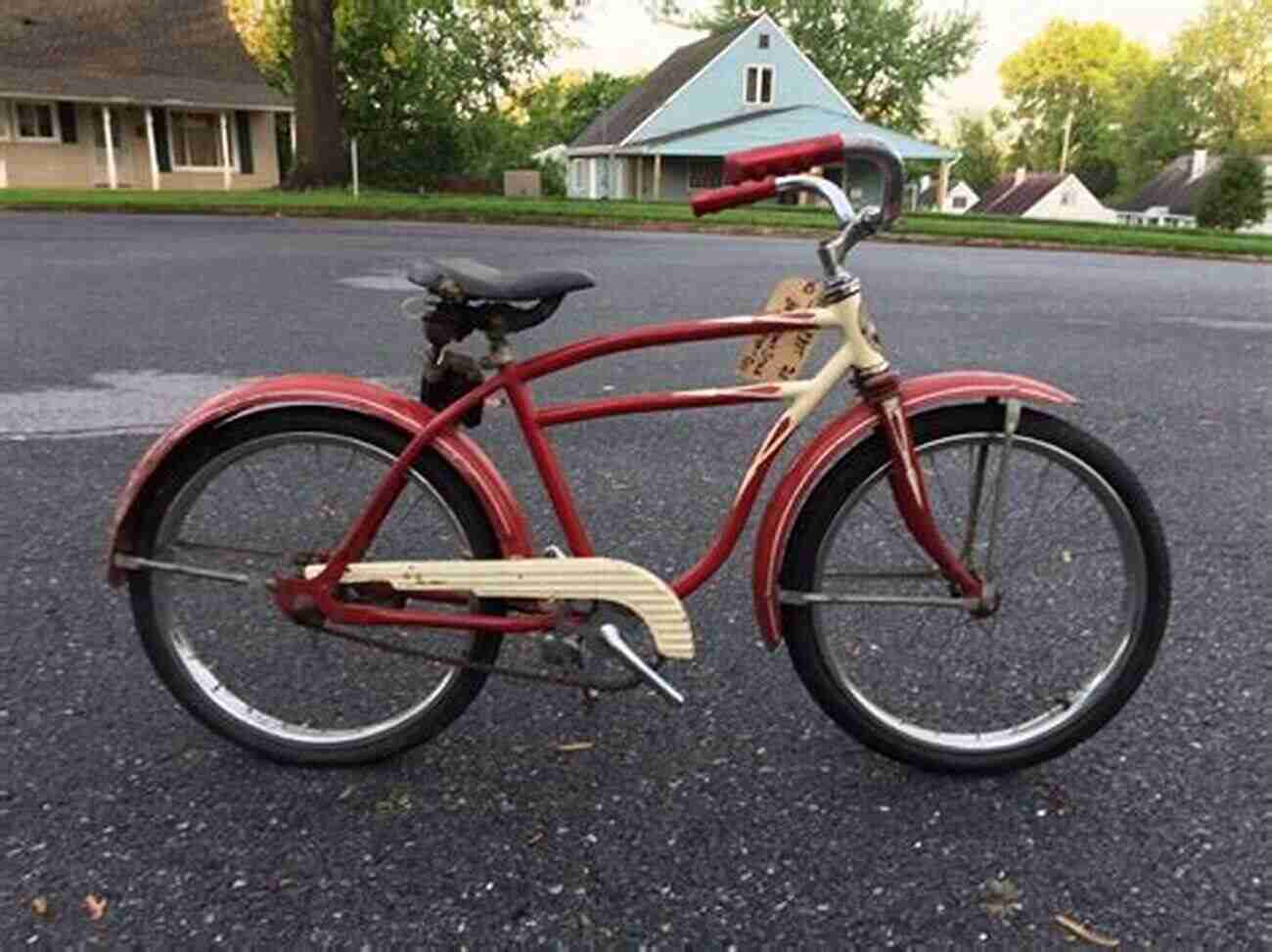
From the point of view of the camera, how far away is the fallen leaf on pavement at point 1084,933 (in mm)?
2082

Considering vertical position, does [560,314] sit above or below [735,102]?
below

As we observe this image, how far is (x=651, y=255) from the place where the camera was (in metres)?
13.7

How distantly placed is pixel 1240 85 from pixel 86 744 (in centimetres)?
8367

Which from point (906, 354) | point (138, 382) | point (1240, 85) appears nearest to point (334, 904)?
point (138, 382)

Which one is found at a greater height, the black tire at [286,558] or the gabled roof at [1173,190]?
the gabled roof at [1173,190]

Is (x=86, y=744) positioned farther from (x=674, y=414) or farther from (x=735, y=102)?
(x=735, y=102)

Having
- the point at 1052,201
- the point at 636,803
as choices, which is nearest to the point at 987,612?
the point at 636,803

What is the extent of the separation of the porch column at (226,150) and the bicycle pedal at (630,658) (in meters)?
34.9

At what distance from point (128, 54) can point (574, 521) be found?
120 ft

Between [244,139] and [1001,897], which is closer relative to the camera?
[1001,897]

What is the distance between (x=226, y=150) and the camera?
34.3m

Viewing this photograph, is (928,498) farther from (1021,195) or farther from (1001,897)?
(1021,195)

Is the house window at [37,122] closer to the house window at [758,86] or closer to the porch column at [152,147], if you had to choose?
the porch column at [152,147]

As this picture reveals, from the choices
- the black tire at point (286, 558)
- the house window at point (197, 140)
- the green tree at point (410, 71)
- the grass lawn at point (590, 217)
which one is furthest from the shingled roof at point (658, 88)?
the black tire at point (286, 558)
